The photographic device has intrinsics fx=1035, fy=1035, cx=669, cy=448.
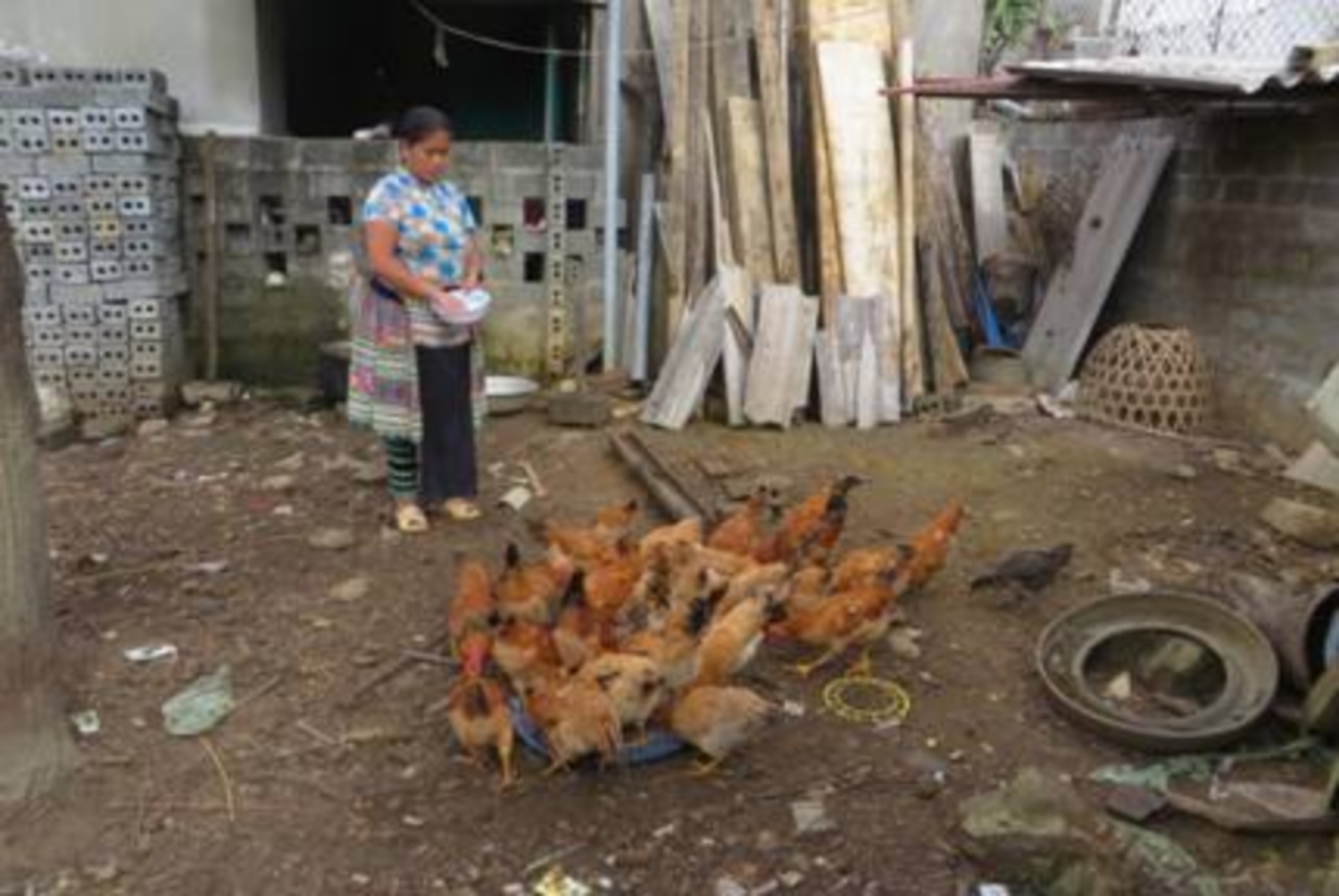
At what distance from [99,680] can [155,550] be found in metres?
1.11

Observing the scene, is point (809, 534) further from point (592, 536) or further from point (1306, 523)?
point (1306, 523)

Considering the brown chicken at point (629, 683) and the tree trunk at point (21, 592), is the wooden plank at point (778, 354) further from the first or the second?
the tree trunk at point (21, 592)

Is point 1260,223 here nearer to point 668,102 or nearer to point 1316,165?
point 1316,165

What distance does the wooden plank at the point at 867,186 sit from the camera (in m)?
6.38

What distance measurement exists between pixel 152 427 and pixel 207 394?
427 mm

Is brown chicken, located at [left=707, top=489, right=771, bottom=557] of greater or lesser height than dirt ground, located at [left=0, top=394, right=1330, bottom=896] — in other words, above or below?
above

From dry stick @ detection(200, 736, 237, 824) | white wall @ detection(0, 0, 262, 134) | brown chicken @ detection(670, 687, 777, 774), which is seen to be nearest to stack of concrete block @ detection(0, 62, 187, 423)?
white wall @ detection(0, 0, 262, 134)

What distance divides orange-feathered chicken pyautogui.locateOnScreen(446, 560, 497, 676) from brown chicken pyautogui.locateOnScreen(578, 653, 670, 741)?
0.40 m

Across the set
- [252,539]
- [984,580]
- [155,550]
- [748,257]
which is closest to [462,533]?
[252,539]

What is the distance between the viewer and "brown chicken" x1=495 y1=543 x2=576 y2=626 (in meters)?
3.25

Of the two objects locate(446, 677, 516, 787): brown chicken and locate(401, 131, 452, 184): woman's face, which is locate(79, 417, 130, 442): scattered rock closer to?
locate(401, 131, 452, 184): woman's face

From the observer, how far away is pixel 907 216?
651 cm

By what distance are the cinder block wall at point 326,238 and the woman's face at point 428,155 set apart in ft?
7.71

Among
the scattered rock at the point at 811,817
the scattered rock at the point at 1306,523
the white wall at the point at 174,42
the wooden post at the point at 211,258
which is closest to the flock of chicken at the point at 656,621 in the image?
the scattered rock at the point at 811,817
